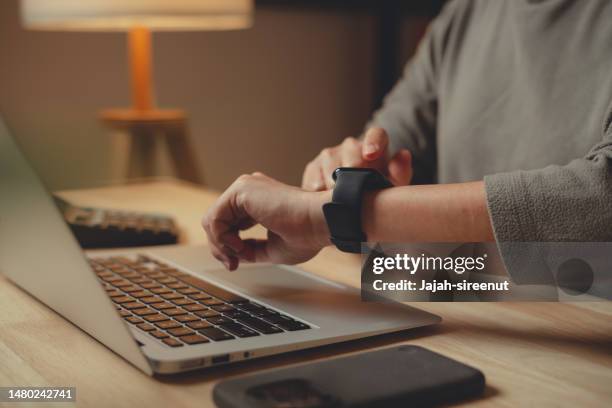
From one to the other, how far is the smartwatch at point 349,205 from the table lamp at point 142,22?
113cm

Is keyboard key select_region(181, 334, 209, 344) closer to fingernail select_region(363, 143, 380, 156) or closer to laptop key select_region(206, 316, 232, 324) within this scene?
laptop key select_region(206, 316, 232, 324)

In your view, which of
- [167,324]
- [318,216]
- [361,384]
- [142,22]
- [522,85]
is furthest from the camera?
[142,22]

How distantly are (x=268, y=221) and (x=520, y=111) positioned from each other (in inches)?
18.9

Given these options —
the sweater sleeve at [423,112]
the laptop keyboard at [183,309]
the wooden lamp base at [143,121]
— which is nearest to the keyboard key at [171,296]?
the laptop keyboard at [183,309]

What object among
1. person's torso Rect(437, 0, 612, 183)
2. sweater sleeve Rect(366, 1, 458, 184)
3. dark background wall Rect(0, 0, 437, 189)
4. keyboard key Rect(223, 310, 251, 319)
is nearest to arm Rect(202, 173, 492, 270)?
keyboard key Rect(223, 310, 251, 319)

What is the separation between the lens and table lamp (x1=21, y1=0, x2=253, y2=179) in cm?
164

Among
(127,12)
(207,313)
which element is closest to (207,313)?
(207,313)

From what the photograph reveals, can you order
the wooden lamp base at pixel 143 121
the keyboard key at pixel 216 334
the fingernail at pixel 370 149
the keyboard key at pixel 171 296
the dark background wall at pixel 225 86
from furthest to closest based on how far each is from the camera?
the dark background wall at pixel 225 86 < the wooden lamp base at pixel 143 121 < the fingernail at pixel 370 149 < the keyboard key at pixel 171 296 < the keyboard key at pixel 216 334

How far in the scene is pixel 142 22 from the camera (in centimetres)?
185

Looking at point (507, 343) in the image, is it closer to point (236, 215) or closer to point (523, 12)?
point (236, 215)

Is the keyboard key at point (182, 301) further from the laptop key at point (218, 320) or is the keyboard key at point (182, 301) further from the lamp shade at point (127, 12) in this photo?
the lamp shade at point (127, 12)

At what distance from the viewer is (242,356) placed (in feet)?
1.62

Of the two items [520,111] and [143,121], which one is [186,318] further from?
[143,121]

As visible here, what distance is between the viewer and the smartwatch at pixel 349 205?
624 mm
